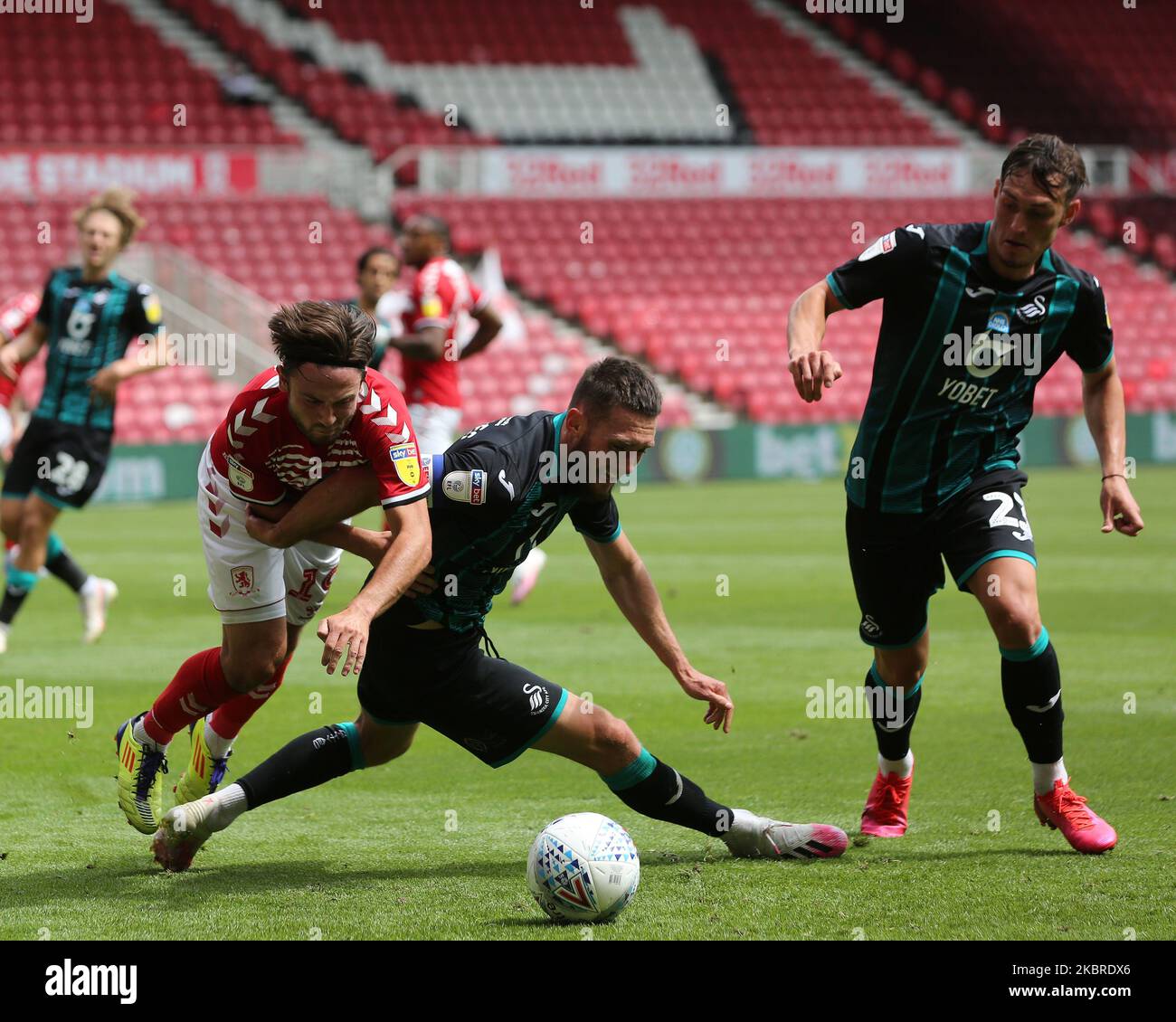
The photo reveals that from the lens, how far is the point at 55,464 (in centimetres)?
816

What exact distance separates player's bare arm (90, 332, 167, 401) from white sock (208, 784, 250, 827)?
3.68 meters

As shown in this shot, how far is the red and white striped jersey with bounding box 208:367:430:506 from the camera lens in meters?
4.04

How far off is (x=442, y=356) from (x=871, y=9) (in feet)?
83.7

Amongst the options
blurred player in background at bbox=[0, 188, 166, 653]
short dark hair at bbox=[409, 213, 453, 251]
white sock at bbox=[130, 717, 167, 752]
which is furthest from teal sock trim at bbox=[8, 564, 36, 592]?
white sock at bbox=[130, 717, 167, 752]

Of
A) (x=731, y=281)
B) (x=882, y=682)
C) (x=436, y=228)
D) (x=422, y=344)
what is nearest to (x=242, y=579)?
(x=882, y=682)

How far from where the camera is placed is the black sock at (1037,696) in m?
4.55

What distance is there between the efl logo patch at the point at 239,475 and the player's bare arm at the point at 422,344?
4.51 meters

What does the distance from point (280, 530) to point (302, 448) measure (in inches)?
9.1

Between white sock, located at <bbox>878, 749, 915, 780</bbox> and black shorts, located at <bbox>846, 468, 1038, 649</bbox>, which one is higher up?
black shorts, located at <bbox>846, 468, 1038, 649</bbox>

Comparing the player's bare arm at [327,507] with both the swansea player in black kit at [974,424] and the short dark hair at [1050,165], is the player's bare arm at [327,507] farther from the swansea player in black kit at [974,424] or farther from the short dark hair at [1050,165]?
the short dark hair at [1050,165]

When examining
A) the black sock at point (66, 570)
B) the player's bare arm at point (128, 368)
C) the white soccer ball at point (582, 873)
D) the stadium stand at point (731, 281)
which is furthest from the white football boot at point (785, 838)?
the stadium stand at point (731, 281)

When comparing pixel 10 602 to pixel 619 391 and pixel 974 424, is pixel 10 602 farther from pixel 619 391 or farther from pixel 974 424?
pixel 974 424

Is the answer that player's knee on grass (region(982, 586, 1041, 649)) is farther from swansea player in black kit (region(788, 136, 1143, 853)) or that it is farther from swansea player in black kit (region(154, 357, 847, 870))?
swansea player in black kit (region(154, 357, 847, 870))

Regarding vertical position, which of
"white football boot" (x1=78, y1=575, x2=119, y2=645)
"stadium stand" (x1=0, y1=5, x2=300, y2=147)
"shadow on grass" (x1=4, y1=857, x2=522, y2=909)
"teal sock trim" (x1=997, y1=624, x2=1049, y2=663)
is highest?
"stadium stand" (x1=0, y1=5, x2=300, y2=147)
